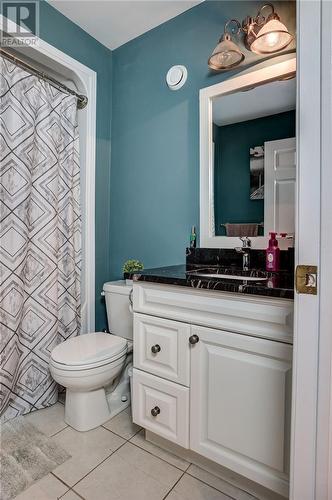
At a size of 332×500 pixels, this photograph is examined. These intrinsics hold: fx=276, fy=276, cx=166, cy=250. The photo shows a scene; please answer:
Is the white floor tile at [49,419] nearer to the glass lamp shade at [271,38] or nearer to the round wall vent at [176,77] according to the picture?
the round wall vent at [176,77]

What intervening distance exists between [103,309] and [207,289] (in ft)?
4.22

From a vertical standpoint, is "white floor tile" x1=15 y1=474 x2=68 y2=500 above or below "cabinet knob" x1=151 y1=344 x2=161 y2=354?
below

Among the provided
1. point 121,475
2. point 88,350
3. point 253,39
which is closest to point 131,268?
point 88,350

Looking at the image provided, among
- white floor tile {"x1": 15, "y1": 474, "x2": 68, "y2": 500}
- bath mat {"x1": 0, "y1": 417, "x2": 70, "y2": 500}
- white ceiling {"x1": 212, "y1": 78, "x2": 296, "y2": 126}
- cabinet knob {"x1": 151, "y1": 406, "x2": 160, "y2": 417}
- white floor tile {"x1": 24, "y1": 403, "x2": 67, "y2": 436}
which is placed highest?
white ceiling {"x1": 212, "y1": 78, "x2": 296, "y2": 126}

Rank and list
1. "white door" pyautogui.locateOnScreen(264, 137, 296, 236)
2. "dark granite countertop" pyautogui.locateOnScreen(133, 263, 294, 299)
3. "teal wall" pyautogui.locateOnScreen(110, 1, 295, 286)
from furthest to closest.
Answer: "teal wall" pyautogui.locateOnScreen(110, 1, 295, 286), "white door" pyautogui.locateOnScreen(264, 137, 296, 236), "dark granite countertop" pyautogui.locateOnScreen(133, 263, 294, 299)

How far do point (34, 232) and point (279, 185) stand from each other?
1.45 meters

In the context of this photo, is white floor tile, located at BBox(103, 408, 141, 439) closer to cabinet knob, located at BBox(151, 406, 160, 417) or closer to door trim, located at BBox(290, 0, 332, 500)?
cabinet knob, located at BBox(151, 406, 160, 417)

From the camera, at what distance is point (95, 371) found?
1416 millimetres

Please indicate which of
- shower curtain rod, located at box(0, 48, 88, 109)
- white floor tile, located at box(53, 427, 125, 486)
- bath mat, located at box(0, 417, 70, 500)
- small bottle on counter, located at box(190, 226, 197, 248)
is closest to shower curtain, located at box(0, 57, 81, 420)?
shower curtain rod, located at box(0, 48, 88, 109)

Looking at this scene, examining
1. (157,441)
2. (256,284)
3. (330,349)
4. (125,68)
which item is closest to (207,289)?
(256,284)

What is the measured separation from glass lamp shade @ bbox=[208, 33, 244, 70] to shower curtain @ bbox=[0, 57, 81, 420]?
978 millimetres

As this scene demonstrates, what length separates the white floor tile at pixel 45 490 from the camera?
3.59 ft

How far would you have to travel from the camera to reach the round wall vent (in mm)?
1755

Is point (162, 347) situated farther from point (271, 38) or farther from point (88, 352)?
point (271, 38)
